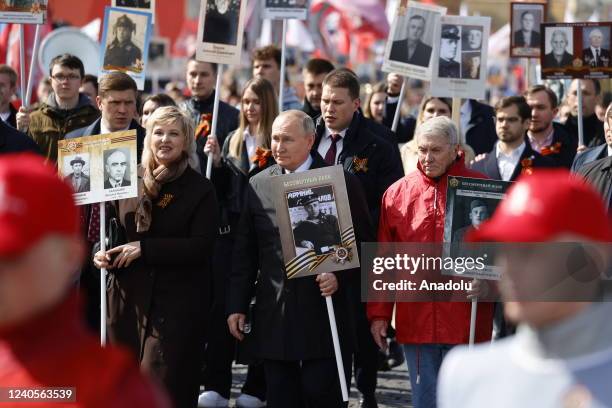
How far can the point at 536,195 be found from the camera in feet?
7.88

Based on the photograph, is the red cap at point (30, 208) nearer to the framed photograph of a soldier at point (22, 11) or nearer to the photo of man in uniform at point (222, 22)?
the photo of man in uniform at point (222, 22)

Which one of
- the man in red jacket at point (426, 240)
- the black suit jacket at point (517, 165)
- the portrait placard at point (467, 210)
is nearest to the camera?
the portrait placard at point (467, 210)

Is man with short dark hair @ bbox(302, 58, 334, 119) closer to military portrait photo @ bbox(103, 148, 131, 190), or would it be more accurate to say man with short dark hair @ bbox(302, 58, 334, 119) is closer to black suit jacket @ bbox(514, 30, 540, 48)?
black suit jacket @ bbox(514, 30, 540, 48)

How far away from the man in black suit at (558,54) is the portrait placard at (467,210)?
11.4 ft

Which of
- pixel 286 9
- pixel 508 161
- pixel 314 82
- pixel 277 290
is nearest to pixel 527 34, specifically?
pixel 286 9

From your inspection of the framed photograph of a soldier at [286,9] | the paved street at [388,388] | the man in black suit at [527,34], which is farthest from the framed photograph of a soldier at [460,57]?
the paved street at [388,388]

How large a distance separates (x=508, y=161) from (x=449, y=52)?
1.33 m

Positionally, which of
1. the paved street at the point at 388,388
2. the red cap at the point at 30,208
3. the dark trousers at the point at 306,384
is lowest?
the paved street at the point at 388,388

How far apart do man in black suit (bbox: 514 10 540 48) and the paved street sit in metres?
3.34

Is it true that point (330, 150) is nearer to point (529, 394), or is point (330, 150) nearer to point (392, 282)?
point (392, 282)

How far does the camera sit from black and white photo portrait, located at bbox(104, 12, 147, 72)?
29.5 ft

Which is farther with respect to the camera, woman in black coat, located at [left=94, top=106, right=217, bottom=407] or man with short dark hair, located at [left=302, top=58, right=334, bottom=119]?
man with short dark hair, located at [left=302, top=58, right=334, bottom=119]

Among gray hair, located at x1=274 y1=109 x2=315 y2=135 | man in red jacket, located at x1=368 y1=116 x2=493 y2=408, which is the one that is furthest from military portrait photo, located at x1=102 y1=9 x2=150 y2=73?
man in red jacket, located at x1=368 y1=116 x2=493 y2=408

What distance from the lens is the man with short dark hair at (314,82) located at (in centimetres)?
925
